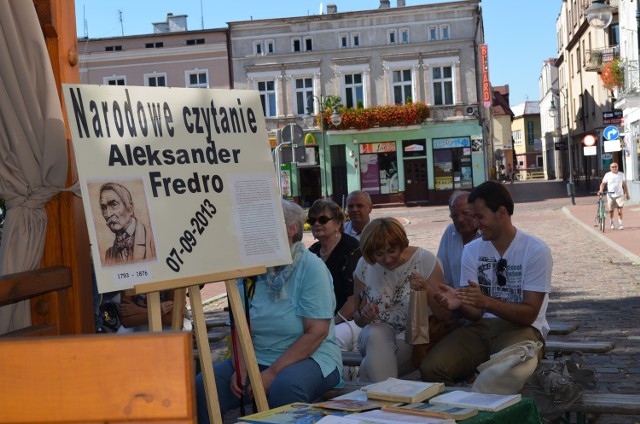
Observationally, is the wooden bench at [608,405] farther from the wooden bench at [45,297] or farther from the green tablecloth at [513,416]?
the wooden bench at [45,297]

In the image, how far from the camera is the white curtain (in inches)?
168

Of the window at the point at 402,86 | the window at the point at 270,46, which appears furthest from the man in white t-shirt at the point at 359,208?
the window at the point at 270,46

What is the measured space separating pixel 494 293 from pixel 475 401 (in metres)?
1.91

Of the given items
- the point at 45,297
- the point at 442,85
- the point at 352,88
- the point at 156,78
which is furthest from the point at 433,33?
the point at 45,297

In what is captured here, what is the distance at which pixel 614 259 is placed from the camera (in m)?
16.1

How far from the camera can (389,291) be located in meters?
5.70

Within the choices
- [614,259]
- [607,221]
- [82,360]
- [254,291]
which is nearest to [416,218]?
[607,221]

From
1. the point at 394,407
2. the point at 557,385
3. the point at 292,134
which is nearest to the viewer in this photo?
the point at 394,407

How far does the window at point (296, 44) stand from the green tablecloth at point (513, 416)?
40602mm

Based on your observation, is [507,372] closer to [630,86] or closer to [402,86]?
[630,86]

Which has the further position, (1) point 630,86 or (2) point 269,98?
(2) point 269,98

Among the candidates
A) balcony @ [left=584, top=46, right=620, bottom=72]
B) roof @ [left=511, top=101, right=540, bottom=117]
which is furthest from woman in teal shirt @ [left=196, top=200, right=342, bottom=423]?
roof @ [left=511, top=101, right=540, bottom=117]

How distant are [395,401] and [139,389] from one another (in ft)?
4.42

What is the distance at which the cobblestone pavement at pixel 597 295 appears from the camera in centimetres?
725
